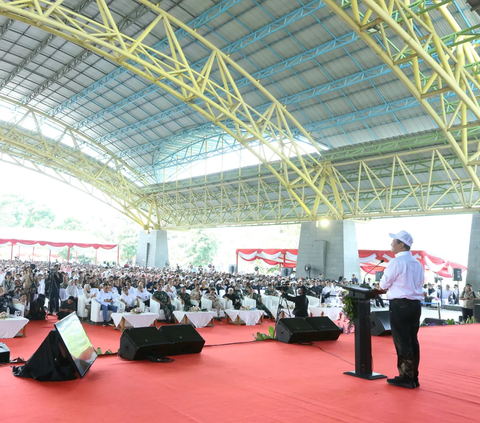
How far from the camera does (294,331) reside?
273 inches

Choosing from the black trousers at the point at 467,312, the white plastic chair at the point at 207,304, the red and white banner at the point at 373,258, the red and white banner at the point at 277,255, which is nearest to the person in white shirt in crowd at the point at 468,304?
the black trousers at the point at 467,312

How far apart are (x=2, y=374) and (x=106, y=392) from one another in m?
1.37

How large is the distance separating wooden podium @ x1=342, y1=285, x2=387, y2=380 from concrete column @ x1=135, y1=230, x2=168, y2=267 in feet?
106

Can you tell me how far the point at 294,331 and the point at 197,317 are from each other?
548cm

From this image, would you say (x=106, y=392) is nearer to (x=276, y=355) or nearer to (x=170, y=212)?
(x=276, y=355)

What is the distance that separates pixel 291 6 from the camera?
46.9 ft

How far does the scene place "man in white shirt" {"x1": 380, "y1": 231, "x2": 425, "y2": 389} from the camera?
4238 millimetres

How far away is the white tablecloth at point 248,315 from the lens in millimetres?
12930

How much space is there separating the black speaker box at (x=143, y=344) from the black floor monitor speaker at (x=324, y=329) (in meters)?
2.81

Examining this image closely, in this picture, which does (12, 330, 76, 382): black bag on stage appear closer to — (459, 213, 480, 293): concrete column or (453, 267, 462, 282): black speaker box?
(459, 213, 480, 293): concrete column

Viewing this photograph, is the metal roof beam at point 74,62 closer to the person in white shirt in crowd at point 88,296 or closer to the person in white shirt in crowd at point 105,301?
the person in white shirt in crowd at point 88,296

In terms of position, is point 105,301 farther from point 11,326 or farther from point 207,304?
point 207,304

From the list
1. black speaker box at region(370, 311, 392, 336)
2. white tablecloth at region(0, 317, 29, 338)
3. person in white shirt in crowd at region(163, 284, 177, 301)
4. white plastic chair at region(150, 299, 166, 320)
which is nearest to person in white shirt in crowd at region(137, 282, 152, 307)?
person in white shirt in crowd at region(163, 284, 177, 301)

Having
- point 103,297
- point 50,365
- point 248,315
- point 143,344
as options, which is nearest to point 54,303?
point 103,297
